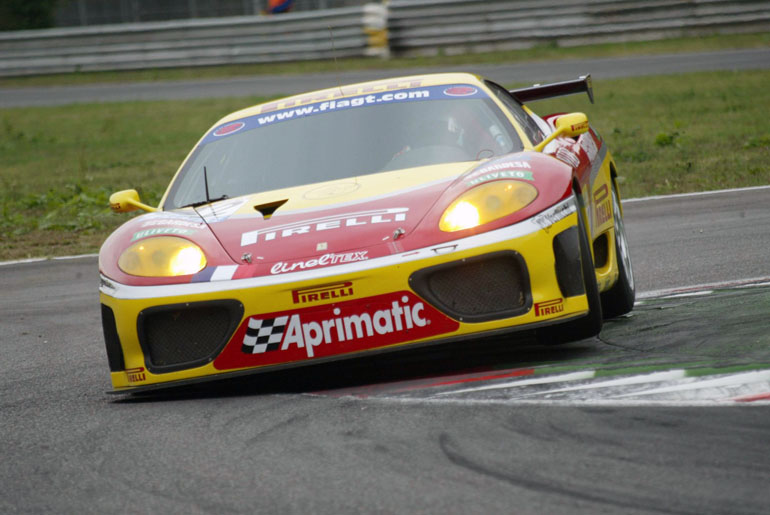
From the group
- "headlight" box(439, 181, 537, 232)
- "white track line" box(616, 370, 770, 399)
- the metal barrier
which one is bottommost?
the metal barrier

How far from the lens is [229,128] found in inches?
228

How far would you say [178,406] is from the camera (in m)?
4.23

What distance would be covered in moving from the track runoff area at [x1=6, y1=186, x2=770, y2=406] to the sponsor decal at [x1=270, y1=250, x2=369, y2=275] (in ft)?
1.32

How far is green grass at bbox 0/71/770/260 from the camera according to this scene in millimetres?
11000

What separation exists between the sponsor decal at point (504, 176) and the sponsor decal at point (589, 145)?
1151 mm

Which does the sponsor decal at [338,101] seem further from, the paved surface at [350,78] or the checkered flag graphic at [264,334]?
the paved surface at [350,78]

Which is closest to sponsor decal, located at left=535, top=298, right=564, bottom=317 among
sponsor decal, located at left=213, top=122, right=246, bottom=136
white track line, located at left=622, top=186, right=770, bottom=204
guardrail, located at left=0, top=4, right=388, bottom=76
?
sponsor decal, located at left=213, top=122, right=246, bottom=136

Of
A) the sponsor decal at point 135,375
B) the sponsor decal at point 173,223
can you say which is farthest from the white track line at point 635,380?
the sponsor decal at point 173,223

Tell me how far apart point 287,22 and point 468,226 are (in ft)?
66.9

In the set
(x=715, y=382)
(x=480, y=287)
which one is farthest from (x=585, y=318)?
(x=715, y=382)

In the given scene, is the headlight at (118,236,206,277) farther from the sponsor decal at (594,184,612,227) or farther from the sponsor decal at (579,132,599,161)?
the sponsor decal at (579,132,599,161)

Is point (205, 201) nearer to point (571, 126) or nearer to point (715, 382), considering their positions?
point (571, 126)

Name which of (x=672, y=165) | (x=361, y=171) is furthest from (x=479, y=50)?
(x=361, y=171)

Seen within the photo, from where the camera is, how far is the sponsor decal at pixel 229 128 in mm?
5743
